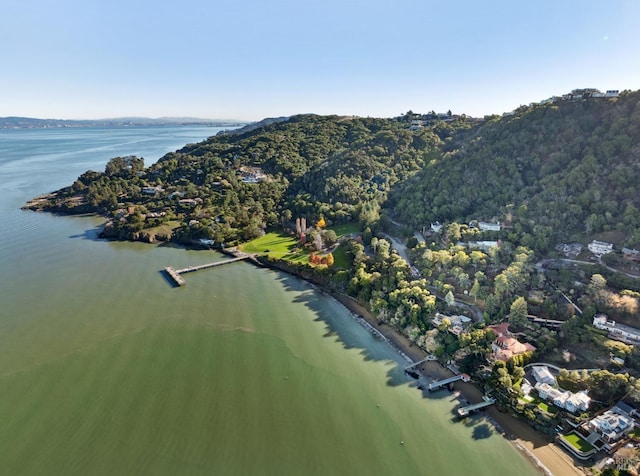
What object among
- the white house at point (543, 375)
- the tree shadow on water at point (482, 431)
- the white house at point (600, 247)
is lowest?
the tree shadow on water at point (482, 431)

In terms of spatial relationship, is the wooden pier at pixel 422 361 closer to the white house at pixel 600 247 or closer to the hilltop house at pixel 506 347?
the hilltop house at pixel 506 347

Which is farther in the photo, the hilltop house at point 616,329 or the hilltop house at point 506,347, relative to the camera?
the hilltop house at point 506,347

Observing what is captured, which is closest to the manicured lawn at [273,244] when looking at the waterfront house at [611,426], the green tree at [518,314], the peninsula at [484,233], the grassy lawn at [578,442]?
the peninsula at [484,233]

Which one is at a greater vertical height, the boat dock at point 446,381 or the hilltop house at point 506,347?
the hilltop house at point 506,347

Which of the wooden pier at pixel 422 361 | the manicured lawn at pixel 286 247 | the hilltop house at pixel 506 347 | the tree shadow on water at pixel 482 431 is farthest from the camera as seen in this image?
the manicured lawn at pixel 286 247

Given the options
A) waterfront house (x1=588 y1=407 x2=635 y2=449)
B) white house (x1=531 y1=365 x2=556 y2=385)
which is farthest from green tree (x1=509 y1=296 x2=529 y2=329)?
waterfront house (x1=588 y1=407 x2=635 y2=449)

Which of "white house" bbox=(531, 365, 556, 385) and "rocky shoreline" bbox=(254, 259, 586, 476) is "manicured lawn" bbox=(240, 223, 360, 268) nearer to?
"rocky shoreline" bbox=(254, 259, 586, 476)

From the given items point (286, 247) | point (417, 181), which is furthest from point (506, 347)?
point (417, 181)
